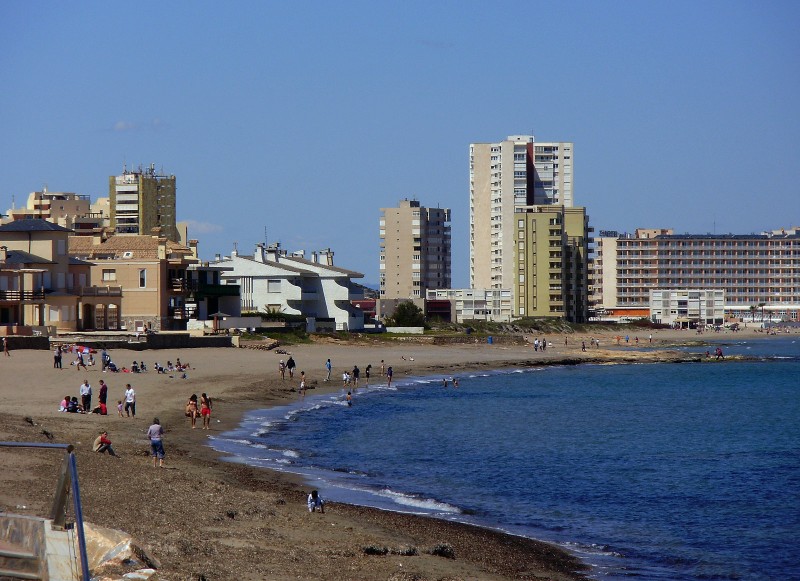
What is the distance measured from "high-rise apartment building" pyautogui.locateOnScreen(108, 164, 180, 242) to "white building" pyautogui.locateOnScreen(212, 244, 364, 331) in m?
82.9

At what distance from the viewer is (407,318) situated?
12788 centimetres

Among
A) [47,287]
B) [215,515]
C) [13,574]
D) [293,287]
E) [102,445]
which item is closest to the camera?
[13,574]

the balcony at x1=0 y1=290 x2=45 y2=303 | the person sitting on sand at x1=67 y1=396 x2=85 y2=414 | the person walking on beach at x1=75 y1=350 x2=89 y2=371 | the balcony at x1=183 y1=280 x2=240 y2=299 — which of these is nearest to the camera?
the person sitting on sand at x1=67 y1=396 x2=85 y2=414

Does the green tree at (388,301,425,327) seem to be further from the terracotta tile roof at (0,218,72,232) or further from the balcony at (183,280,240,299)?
the terracotta tile roof at (0,218,72,232)

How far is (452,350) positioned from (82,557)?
95.4 m

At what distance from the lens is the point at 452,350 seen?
10344 centimetres

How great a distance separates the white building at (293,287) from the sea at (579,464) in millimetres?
38038

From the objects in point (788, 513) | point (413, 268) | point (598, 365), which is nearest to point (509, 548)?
point (788, 513)

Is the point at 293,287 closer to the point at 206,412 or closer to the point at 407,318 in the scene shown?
the point at 407,318

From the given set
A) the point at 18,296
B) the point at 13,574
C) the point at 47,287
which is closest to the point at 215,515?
the point at 13,574

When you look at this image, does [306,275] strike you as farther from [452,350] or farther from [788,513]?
[788,513]

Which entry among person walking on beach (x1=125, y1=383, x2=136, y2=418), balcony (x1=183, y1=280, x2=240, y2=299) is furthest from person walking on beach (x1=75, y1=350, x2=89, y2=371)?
balcony (x1=183, y1=280, x2=240, y2=299)

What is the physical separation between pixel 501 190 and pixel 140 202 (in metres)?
63.6

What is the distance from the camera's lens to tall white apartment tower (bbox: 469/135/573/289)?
19238 cm
